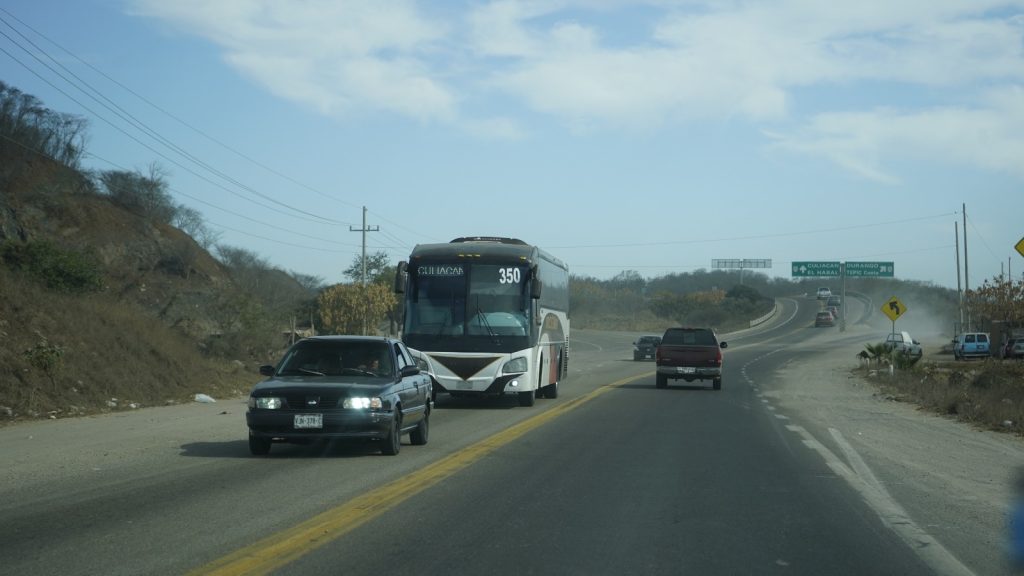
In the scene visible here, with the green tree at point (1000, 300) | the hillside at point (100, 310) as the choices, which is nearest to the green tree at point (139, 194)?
the hillside at point (100, 310)

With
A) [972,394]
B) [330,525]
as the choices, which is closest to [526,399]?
[972,394]

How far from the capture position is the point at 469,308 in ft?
76.9

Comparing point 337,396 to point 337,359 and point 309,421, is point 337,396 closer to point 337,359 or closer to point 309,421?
point 309,421

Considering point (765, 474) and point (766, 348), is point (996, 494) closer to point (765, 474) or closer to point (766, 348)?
point (765, 474)

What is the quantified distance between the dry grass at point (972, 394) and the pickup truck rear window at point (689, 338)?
582 cm

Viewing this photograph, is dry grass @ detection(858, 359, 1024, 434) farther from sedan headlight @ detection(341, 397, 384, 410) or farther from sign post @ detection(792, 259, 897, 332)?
sign post @ detection(792, 259, 897, 332)

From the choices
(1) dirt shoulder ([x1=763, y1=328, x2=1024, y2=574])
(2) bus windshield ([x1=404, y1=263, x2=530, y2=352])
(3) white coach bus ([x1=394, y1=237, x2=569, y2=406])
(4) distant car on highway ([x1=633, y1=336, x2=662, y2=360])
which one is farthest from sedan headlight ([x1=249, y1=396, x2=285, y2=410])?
(4) distant car on highway ([x1=633, y1=336, x2=662, y2=360])

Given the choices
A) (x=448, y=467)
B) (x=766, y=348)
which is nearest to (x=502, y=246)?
(x=448, y=467)

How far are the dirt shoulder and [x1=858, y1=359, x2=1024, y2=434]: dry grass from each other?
1.50ft

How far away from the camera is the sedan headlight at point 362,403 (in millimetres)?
13078

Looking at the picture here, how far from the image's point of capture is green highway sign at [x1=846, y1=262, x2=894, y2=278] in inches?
3703

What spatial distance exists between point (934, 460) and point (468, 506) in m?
8.15

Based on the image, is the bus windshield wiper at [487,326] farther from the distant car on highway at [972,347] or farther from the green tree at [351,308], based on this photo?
the distant car on highway at [972,347]

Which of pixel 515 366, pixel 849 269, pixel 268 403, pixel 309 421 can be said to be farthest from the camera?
pixel 849 269
